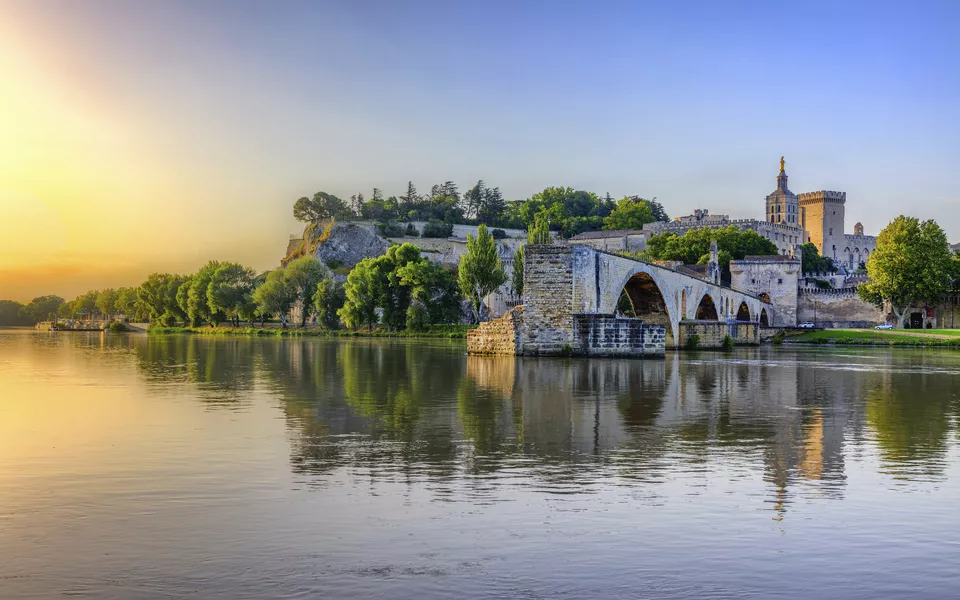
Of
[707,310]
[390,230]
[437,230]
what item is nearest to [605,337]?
[707,310]

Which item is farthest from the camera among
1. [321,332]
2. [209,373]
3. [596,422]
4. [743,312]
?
[321,332]

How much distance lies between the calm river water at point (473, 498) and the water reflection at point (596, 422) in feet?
0.23

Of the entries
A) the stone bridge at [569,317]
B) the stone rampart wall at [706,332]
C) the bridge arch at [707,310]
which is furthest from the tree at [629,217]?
the stone bridge at [569,317]

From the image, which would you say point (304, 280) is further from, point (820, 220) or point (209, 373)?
point (820, 220)

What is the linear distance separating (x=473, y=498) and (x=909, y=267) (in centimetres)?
7458

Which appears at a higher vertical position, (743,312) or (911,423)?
(743,312)

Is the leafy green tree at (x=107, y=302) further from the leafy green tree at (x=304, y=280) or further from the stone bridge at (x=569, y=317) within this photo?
the stone bridge at (x=569, y=317)

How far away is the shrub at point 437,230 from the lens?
121 meters

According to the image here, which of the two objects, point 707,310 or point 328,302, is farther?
point 328,302

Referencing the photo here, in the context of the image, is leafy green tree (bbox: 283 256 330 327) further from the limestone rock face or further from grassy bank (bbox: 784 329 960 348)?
grassy bank (bbox: 784 329 960 348)

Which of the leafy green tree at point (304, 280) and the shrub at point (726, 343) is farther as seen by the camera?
the leafy green tree at point (304, 280)

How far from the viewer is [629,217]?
130 metres

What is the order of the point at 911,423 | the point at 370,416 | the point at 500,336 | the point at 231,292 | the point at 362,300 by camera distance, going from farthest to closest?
the point at 231,292 < the point at 362,300 < the point at 500,336 < the point at 911,423 < the point at 370,416

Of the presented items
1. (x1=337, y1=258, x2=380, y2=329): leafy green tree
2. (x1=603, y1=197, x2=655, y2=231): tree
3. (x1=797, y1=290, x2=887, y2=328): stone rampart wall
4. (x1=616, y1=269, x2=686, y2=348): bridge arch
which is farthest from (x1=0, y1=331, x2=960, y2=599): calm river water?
(x1=603, y1=197, x2=655, y2=231): tree
